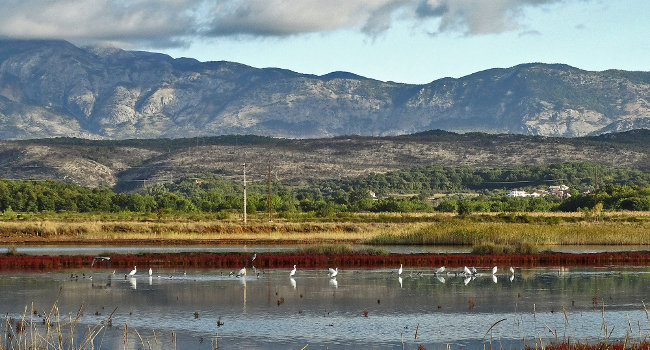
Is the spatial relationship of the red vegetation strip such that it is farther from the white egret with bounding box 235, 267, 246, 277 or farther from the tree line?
the tree line

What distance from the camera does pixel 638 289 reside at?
101 feet

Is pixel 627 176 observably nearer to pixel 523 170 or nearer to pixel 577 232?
pixel 523 170

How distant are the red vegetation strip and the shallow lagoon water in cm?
244

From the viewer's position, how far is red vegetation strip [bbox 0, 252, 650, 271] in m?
40.2

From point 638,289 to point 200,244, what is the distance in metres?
31.2

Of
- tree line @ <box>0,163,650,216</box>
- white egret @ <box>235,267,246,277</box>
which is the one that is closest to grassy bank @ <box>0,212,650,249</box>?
white egret @ <box>235,267,246,277</box>

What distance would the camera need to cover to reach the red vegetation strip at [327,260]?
132 feet

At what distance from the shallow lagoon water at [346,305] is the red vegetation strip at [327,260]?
244cm

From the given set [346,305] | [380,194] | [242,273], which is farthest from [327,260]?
[380,194]

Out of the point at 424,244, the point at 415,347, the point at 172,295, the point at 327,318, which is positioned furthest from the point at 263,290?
the point at 424,244

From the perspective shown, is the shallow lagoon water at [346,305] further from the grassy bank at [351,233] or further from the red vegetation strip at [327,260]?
the grassy bank at [351,233]

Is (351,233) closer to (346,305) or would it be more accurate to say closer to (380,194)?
(346,305)

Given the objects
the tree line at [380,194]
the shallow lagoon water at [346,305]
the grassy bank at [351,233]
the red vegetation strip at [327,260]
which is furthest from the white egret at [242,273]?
the tree line at [380,194]

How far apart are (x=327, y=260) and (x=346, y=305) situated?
15.0 meters
